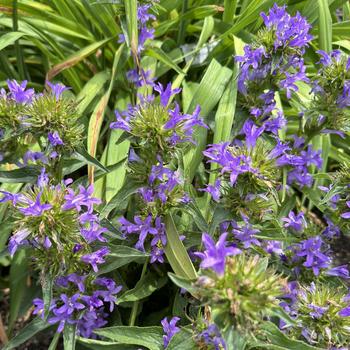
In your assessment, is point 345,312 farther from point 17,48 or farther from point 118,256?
point 17,48

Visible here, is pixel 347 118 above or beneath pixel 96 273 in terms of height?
above

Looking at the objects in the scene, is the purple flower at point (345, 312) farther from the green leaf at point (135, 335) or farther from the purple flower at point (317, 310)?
the green leaf at point (135, 335)

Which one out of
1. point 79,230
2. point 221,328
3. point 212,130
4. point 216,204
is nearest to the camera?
point 221,328

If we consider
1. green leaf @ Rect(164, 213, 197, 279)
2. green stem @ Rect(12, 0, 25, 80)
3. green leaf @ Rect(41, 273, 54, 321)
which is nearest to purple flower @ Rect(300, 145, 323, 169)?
green leaf @ Rect(164, 213, 197, 279)

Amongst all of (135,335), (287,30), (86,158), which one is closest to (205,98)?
(287,30)

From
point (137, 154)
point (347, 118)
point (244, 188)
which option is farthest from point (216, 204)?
point (347, 118)

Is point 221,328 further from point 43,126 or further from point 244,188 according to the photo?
point 43,126

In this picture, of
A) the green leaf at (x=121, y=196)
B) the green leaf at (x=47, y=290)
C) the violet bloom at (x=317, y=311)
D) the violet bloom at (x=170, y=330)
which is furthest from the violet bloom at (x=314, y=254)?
the green leaf at (x=47, y=290)
